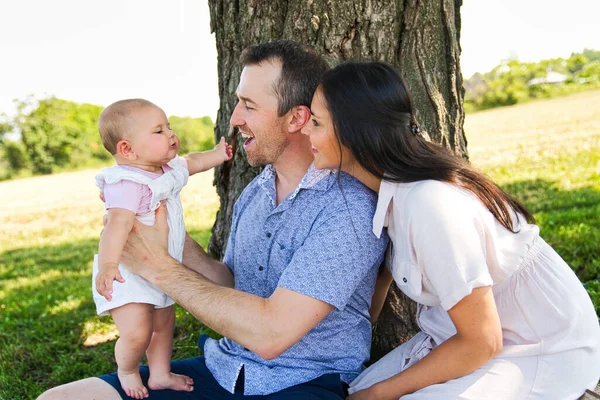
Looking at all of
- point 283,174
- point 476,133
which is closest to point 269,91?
point 283,174

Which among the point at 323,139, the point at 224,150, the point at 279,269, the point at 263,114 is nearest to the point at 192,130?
the point at 224,150

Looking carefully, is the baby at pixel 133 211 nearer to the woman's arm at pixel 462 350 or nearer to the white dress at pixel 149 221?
the white dress at pixel 149 221

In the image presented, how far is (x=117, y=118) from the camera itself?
264 cm

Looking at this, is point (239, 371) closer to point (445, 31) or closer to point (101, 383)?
point (101, 383)

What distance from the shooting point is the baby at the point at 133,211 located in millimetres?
2602

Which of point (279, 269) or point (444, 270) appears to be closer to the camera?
point (444, 270)

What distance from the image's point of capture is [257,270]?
8.80ft

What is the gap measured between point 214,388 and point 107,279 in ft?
2.13

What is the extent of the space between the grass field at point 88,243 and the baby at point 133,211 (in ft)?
4.28

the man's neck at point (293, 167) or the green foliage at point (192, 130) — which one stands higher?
the man's neck at point (293, 167)

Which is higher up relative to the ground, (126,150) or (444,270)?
(126,150)

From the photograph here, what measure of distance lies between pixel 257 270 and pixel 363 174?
0.65 meters

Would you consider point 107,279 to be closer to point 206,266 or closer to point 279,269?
point 206,266

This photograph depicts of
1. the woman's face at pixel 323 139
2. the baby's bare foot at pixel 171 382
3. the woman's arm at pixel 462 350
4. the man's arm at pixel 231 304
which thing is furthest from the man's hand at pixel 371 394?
the woman's face at pixel 323 139
